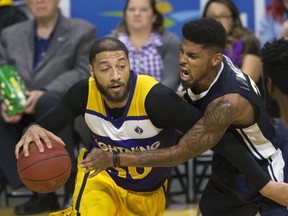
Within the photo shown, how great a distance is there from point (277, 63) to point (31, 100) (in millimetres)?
2471

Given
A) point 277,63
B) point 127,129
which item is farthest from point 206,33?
point 127,129

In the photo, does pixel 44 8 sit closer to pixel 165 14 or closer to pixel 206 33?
pixel 165 14

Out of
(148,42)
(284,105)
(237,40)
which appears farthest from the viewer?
(148,42)

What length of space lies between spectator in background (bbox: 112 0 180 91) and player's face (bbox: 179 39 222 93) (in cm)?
199

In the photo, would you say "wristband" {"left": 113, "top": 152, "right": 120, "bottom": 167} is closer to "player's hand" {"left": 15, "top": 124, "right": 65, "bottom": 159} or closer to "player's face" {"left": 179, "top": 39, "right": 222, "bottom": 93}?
"player's hand" {"left": 15, "top": 124, "right": 65, "bottom": 159}

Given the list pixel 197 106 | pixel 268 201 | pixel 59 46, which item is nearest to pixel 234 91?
pixel 197 106

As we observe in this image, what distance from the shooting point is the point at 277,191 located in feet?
13.2

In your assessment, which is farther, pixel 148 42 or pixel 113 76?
pixel 148 42

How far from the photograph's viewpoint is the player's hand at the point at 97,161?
3959 mm

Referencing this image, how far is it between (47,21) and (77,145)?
1033 millimetres

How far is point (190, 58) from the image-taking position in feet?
13.5

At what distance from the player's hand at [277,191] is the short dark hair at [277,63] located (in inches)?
19.4

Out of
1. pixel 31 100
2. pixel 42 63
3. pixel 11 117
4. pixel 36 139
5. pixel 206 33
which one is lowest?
pixel 11 117

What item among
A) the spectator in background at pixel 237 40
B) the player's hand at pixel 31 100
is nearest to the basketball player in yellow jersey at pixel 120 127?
the player's hand at pixel 31 100
